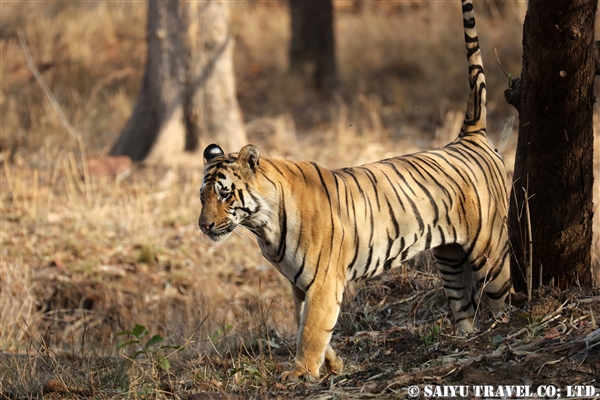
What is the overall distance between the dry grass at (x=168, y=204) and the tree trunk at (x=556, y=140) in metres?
0.83

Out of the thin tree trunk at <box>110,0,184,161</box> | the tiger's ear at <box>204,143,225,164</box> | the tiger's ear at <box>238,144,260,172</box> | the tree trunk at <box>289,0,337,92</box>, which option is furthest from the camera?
the tree trunk at <box>289,0,337,92</box>

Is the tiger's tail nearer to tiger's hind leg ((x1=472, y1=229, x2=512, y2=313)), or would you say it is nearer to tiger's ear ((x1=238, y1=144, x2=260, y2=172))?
tiger's hind leg ((x1=472, y1=229, x2=512, y2=313))

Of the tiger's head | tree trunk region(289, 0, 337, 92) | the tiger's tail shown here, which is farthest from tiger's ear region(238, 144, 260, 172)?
tree trunk region(289, 0, 337, 92)

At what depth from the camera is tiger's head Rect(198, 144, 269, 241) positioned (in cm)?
386

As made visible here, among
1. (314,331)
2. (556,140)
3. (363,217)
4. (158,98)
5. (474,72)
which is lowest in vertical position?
(314,331)

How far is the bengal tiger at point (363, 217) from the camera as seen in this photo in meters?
3.97

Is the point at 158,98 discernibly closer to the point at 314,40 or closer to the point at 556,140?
the point at 314,40

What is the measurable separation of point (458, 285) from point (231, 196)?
1659mm

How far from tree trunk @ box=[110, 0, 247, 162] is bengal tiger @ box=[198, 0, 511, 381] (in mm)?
5428

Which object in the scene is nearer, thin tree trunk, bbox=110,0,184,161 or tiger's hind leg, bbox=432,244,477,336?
tiger's hind leg, bbox=432,244,477,336

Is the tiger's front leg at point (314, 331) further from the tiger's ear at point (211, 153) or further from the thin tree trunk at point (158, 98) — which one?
the thin tree trunk at point (158, 98)

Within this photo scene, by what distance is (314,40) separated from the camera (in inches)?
574

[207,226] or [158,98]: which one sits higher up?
[158,98]

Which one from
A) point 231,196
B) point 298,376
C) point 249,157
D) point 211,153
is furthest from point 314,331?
point 211,153
